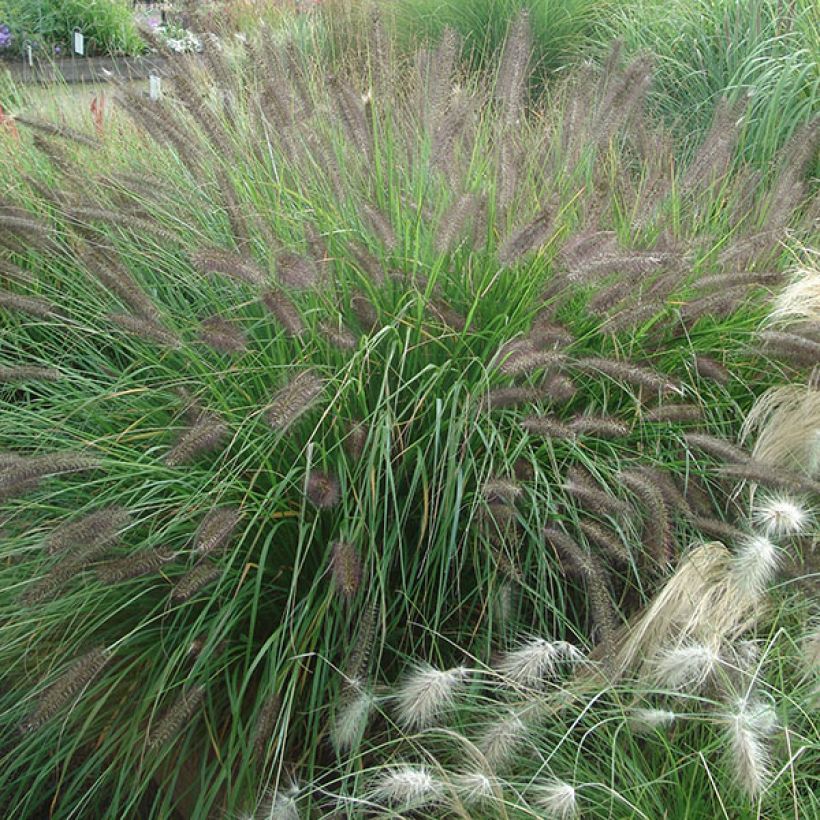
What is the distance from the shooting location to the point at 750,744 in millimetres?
1600

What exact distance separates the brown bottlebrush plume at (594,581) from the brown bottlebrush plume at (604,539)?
40 mm

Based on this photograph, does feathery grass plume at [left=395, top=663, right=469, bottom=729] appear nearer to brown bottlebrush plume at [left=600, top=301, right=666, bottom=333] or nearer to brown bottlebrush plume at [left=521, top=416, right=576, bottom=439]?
brown bottlebrush plume at [left=521, top=416, right=576, bottom=439]

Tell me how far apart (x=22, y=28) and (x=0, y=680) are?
26.6 feet

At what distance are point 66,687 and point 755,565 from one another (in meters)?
1.24

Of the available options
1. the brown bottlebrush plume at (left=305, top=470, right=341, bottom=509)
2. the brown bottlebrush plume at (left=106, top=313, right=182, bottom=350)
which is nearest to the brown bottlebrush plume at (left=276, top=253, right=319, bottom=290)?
the brown bottlebrush plume at (left=106, top=313, right=182, bottom=350)

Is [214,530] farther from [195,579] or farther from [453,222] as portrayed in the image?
[453,222]

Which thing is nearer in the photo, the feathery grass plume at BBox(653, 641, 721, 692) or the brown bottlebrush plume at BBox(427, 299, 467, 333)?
the feathery grass plume at BBox(653, 641, 721, 692)

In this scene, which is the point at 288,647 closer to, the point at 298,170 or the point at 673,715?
the point at 673,715

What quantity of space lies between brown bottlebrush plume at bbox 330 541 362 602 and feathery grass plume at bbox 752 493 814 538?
2.43ft

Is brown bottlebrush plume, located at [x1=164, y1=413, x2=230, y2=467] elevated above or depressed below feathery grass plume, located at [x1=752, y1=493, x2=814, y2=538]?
above

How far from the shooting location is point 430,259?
2.54m

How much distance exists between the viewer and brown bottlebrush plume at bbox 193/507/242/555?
1.94 metres

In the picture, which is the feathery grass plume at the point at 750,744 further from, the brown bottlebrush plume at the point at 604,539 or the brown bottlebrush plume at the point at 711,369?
the brown bottlebrush plume at the point at 711,369

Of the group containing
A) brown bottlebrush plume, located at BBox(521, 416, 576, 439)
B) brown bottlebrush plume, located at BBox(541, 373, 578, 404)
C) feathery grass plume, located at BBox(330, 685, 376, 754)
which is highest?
brown bottlebrush plume, located at BBox(541, 373, 578, 404)
